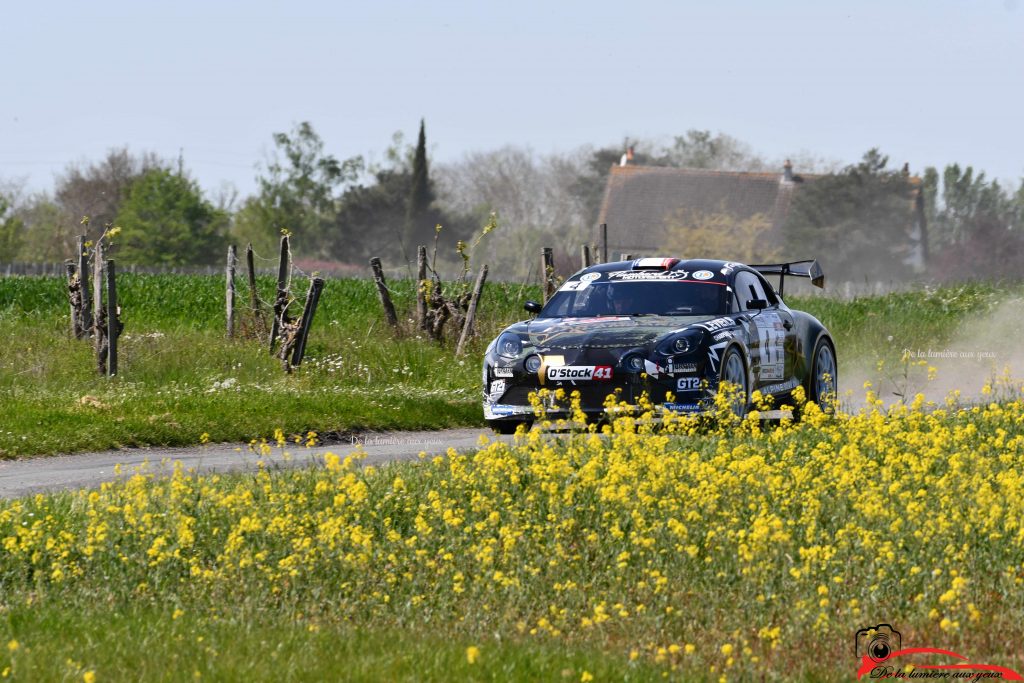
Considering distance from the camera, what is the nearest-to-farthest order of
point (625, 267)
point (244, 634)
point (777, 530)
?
point (244, 634), point (777, 530), point (625, 267)

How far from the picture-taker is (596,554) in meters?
8.29

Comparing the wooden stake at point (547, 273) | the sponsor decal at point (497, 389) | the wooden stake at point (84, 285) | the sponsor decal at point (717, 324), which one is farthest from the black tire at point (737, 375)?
the wooden stake at point (84, 285)

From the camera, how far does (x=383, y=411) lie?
16875mm

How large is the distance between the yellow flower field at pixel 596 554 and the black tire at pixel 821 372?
229 inches

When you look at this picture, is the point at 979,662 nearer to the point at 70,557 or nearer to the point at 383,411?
the point at 70,557

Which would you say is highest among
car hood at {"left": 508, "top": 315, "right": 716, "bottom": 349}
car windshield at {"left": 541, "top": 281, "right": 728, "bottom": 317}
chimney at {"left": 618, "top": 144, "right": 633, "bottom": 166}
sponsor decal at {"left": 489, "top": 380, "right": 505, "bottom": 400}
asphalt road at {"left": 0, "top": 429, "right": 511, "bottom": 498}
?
chimney at {"left": 618, "top": 144, "right": 633, "bottom": 166}

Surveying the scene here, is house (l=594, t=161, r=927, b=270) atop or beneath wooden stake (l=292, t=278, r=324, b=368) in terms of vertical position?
atop

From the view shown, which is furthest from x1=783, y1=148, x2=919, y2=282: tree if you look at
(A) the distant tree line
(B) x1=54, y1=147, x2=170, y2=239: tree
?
(B) x1=54, y1=147, x2=170, y2=239: tree

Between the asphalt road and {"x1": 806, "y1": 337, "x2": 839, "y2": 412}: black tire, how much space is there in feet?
11.7

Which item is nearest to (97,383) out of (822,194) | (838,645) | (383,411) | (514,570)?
(383,411)

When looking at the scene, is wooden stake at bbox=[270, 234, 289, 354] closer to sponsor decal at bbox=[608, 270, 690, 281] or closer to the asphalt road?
the asphalt road

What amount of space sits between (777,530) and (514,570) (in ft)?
4.29

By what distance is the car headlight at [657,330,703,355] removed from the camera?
44.1ft

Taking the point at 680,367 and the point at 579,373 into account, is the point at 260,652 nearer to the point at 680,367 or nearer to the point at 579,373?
the point at 579,373
